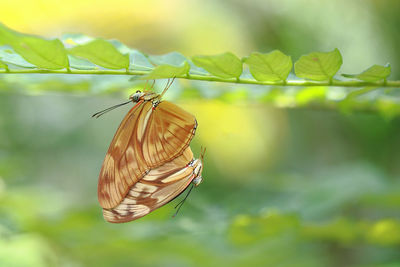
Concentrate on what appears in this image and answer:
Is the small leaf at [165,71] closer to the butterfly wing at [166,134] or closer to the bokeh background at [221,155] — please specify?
the butterfly wing at [166,134]

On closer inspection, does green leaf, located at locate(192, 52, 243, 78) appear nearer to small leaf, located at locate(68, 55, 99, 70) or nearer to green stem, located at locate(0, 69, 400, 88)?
green stem, located at locate(0, 69, 400, 88)

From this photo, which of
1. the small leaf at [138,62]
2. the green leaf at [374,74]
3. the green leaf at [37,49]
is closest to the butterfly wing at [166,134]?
the small leaf at [138,62]

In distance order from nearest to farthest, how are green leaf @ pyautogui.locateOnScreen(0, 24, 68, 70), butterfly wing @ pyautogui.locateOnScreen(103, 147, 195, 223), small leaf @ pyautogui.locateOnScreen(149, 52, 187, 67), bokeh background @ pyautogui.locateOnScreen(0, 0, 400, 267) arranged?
green leaf @ pyautogui.locateOnScreen(0, 24, 68, 70) → small leaf @ pyautogui.locateOnScreen(149, 52, 187, 67) → butterfly wing @ pyautogui.locateOnScreen(103, 147, 195, 223) → bokeh background @ pyautogui.locateOnScreen(0, 0, 400, 267)

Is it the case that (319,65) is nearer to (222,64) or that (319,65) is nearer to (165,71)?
(222,64)

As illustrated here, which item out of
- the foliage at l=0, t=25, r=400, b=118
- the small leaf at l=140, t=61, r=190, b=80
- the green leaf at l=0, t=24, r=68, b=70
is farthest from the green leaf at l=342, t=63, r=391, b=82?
the green leaf at l=0, t=24, r=68, b=70

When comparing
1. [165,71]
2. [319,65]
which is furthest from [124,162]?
[319,65]

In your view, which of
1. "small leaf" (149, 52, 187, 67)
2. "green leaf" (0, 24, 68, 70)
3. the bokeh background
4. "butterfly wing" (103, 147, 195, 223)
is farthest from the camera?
the bokeh background

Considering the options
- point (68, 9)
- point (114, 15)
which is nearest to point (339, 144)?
point (114, 15)
